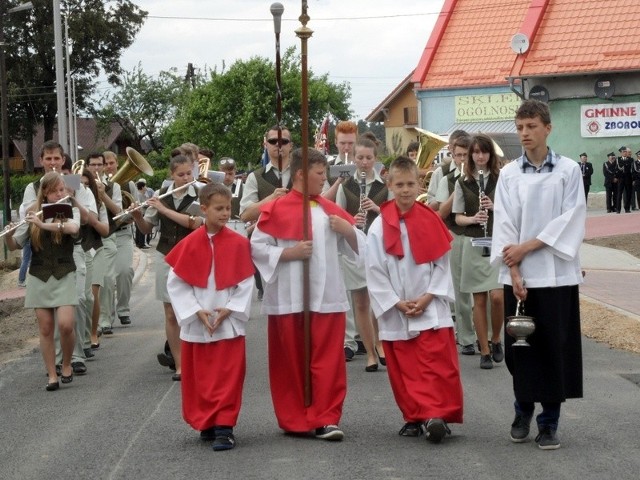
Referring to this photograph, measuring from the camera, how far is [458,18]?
165 ft

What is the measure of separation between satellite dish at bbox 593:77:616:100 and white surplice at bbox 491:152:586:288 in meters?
34.5

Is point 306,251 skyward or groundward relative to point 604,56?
groundward

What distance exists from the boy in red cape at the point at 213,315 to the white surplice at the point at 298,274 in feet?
0.40

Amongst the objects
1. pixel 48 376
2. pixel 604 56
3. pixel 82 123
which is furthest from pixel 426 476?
pixel 82 123

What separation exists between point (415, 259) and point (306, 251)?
0.70 m

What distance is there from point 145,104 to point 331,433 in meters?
86.4

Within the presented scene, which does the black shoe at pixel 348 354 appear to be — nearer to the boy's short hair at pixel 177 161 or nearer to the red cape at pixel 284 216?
the boy's short hair at pixel 177 161

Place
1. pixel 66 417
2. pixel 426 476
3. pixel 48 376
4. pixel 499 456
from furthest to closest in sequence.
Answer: pixel 48 376, pixel 66 417, pixel 499 456, pixel 426 476

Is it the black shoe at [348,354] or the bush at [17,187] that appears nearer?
the black shoe at [348,354]

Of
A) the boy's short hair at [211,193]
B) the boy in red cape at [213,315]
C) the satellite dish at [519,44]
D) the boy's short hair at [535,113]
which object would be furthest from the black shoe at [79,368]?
the satellite dish at [519,44]

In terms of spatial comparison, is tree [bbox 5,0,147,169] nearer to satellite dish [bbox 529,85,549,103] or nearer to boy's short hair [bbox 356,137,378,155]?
satellite dish [bbox 529,85,549,103]

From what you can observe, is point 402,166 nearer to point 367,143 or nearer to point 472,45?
point 367,143

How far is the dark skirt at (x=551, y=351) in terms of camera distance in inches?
306

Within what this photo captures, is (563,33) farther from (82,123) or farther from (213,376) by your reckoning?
(82,123)
